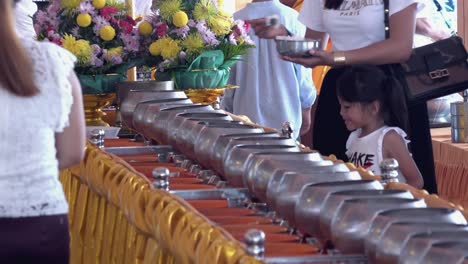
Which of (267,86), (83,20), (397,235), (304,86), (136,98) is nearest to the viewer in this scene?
(397,235)

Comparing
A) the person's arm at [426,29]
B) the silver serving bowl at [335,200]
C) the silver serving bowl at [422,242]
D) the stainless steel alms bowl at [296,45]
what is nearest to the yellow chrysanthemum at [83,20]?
the stainless steel alms bowl at [296,45]

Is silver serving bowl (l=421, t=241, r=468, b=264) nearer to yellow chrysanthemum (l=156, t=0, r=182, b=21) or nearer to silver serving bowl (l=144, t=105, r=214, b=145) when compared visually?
silver serving bowl (l=144, t=105, r=214, b=145)

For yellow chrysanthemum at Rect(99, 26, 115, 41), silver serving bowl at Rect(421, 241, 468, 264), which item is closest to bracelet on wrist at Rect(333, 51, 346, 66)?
yellow chrysanthemum at Rect(99, 26, 115, 41)

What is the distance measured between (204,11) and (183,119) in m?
1.16

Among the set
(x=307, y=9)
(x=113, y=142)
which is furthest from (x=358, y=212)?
(x=307, y=9)

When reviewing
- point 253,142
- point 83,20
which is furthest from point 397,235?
point 83,20

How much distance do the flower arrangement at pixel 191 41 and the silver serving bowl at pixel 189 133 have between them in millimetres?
1121

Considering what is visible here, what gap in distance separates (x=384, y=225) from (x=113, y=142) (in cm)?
172

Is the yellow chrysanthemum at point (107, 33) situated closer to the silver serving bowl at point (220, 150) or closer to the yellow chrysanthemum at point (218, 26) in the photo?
the yellow chrysanthemum at point (218, 26)

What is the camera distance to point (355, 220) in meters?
1.65

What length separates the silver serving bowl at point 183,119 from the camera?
2.70 m

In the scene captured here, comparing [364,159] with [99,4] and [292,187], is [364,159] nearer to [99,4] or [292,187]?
[99,4]

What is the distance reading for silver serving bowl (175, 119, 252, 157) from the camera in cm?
255

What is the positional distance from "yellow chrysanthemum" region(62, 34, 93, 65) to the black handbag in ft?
3.28
